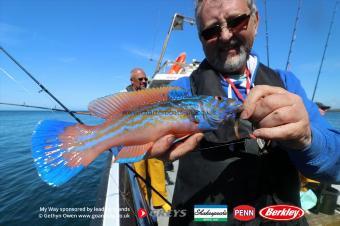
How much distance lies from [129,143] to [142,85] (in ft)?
23.5

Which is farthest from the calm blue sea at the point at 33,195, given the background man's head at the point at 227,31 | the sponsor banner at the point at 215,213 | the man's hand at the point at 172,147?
the background man's head at the point at 227,31

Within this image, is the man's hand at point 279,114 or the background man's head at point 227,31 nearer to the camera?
the man's hand at point 279,114

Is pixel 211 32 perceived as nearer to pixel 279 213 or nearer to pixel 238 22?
pixel 238 22

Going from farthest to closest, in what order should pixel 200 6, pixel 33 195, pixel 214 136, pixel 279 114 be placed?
pixel 33 195 < pixel 200 6 < pixel 214 136 < pixel 279 114

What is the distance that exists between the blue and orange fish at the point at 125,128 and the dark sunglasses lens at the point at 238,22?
3.00ft

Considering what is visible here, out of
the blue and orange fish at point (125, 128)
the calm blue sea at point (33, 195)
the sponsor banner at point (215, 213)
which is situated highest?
the blue and orange fish at point (125, 128)

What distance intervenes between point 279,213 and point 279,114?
4.41 ft

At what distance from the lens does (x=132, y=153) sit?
2305 mm

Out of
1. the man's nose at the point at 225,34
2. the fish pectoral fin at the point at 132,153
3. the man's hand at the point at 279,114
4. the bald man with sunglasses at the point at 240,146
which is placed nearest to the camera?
the man's hand at the point at 279,114

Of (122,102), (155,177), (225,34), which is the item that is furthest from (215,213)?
(155,177)

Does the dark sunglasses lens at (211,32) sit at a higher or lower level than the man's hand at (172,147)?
higher

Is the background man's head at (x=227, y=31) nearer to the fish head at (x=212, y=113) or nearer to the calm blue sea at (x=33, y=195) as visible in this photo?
the fish head at (x=212, y=113)

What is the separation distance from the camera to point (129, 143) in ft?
7.73

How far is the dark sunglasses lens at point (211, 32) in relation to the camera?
2678 millimetres
